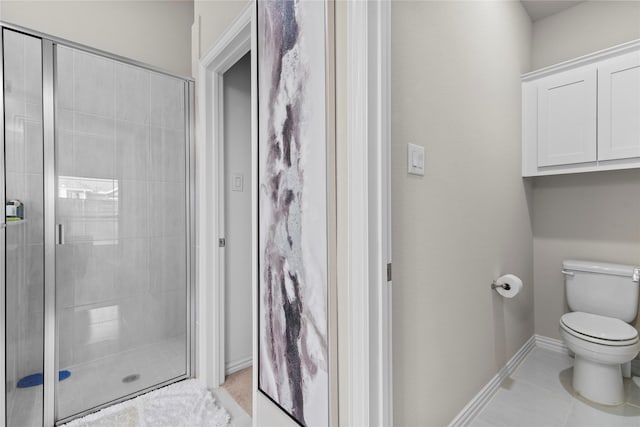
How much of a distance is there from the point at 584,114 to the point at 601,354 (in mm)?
1433

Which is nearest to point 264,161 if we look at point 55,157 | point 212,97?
point 212,97

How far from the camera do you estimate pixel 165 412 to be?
5.49 feet

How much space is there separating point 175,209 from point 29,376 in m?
1.07

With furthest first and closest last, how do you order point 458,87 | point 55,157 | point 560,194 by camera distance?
1. point 560,194
2. point 55,157
3. point 458,87

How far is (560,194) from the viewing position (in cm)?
230

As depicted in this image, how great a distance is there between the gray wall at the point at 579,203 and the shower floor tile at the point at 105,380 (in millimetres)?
2664

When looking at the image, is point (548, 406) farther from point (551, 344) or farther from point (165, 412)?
point (165, 412)

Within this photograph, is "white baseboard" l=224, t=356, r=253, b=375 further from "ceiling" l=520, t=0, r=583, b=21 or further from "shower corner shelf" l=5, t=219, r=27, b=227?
"ceiling" l=520, t=0, r=583, b=21

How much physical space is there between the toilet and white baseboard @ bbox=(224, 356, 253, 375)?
2.00 metres

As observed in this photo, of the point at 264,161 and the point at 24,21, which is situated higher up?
the point at 24,21

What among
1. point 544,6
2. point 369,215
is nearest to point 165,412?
point 369,215

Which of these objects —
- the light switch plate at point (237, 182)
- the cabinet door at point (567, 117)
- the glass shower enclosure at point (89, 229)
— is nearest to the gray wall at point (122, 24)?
the glass shower enclosure at point (89, 229)

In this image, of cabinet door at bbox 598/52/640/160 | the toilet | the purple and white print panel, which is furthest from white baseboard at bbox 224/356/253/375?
cabinet door at bbox 598/52/640/160

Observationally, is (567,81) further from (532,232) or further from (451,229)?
(451,229)
